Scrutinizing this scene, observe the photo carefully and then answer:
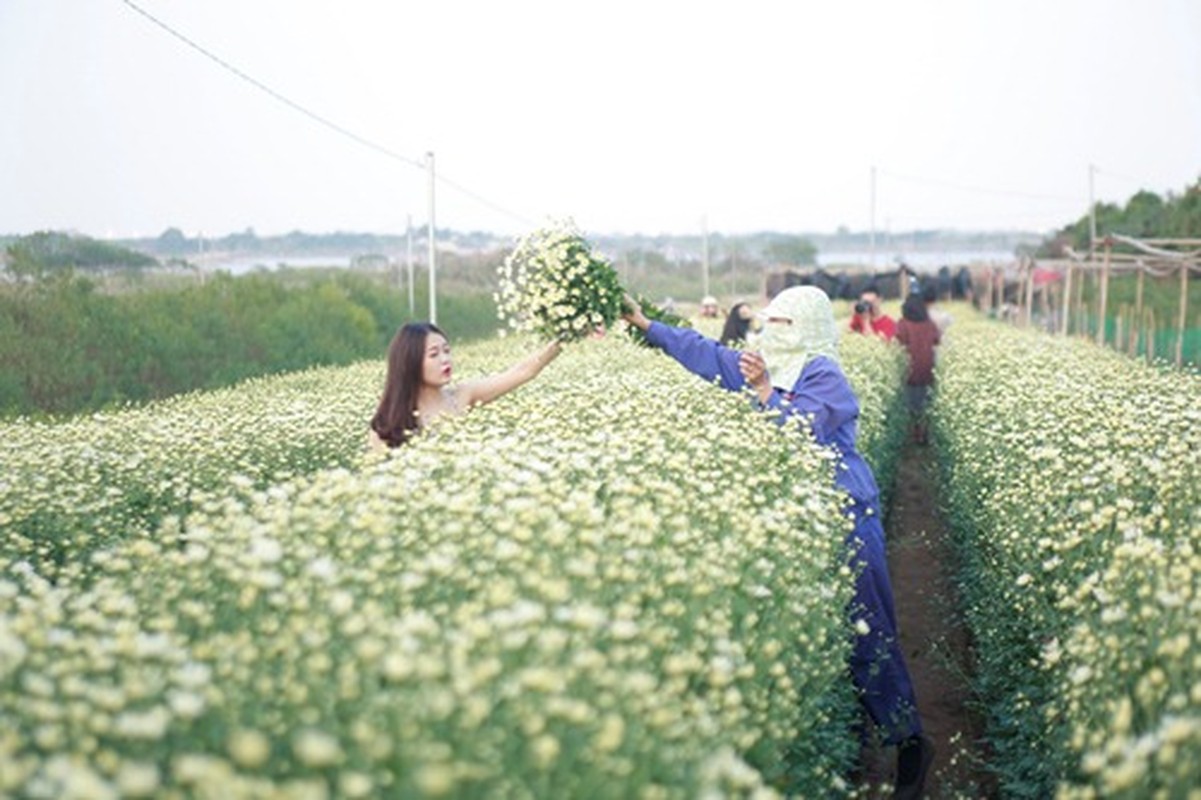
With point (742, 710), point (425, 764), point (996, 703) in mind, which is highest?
point (425, 764)

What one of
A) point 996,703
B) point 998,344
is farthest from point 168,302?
point 996,703

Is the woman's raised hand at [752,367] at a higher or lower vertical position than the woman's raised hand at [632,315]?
lower

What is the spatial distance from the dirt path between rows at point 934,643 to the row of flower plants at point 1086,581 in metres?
0.33

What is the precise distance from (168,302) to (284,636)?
58.4 feet

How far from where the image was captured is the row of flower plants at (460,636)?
2367mm

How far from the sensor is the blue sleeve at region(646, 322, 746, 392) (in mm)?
6664

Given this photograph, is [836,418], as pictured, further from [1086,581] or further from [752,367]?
[1086,581]

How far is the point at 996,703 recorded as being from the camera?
18.3 ft

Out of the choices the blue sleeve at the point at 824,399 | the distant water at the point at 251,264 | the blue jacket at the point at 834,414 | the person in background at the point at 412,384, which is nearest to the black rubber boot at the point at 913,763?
the blue jacket at the point at 834,414

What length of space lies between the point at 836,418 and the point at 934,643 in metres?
1.53

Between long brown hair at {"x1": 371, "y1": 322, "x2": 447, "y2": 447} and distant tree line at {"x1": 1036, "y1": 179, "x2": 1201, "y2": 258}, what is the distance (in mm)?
31262

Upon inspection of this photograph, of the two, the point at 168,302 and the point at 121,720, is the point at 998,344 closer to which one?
the point at 168,302

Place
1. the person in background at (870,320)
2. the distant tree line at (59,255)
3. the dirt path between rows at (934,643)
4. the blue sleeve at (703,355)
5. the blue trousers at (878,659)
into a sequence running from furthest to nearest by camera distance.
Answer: the person in background at (870,320) → the distant tree line at (59,255) → the blue sleeve at (703,355) → the dirt path between rows at (934,643) → the blue trousers at (878,659)

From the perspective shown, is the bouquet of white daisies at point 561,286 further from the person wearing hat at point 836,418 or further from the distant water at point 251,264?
the distant water at point 251,264
